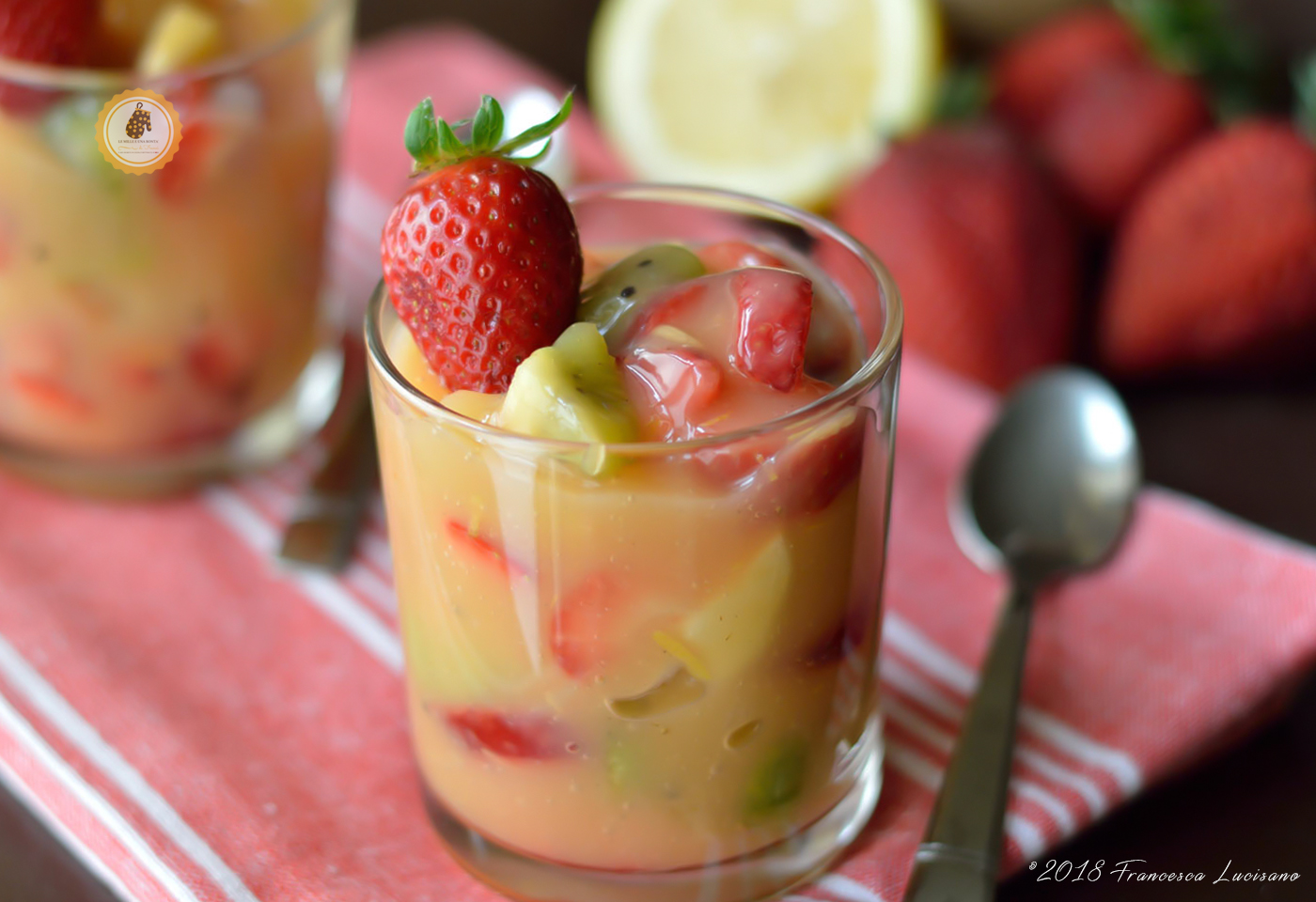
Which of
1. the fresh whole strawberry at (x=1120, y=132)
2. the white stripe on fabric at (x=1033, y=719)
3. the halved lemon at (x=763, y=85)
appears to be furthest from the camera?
the halved lemon at (x=763, y=85)

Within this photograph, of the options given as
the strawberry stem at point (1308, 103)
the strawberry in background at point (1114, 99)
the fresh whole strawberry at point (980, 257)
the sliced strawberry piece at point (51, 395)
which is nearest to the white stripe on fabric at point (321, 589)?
the sliced strawberry piece at point (51, 395)

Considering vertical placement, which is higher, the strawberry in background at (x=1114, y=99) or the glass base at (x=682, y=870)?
the strawberry in background at (x=1114, y=99)

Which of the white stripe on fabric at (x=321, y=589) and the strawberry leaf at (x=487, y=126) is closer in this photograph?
the strawberry leaf at (x=487, y=126)

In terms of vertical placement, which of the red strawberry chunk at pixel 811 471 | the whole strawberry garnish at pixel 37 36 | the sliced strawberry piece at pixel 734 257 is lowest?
the red strawberry chunk at pixel 811 471

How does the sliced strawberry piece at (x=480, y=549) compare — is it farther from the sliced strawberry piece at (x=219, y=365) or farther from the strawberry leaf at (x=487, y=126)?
the sliced strawberry piece at (x=219, y=365)

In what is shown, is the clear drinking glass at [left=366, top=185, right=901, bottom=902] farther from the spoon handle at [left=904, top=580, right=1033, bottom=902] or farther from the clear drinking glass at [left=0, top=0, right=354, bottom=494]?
the clear drinking glass at [left=0, top=0, right=354, bottom=494]

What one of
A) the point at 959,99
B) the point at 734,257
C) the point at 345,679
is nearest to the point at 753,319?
the point at 734,257

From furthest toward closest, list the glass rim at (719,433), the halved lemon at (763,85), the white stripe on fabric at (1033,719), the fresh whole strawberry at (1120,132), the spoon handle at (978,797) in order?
the halved lemon at (763,85) < the fresh whole strawberry at (1120,132) < the white stripe on fabric at (1033,719) < the spoon handle at (978,797) < the glass rim at (719,433)

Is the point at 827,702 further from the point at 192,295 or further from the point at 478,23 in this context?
the point at 478,23

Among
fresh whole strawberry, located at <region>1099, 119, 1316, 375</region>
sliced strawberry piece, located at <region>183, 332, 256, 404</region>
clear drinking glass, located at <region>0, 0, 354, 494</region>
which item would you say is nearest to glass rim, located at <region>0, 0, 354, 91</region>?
clear drinking glass, located at <region>0, 0, 354, 494</region>
